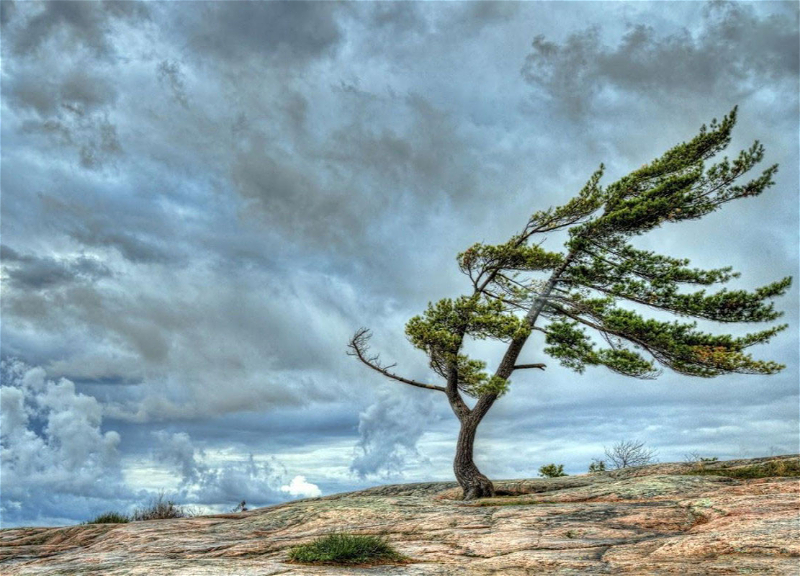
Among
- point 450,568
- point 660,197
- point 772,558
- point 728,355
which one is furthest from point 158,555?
point 660,197

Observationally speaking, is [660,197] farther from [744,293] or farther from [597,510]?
[597,510]

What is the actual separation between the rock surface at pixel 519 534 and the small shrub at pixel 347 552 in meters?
0.52

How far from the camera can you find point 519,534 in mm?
13117

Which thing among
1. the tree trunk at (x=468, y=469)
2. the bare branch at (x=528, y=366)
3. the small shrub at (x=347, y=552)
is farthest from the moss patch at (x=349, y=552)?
the bare branch at (x=528, y=366)

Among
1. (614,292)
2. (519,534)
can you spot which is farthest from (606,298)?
(519,534)

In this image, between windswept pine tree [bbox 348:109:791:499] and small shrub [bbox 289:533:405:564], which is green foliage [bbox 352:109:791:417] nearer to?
windswept pine tree [bbox 348:109:791:499]

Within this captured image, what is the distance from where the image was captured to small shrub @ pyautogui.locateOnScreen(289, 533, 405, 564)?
1139cm

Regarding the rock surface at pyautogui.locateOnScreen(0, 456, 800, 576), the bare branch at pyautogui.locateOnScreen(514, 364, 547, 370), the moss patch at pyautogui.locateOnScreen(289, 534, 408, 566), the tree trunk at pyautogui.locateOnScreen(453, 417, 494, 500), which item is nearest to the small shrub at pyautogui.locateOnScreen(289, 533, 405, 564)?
the moss patch at pyautogui.locateOnScreen(289, 534, 408, 566)

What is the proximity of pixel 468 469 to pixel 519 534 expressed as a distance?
10.9 meters

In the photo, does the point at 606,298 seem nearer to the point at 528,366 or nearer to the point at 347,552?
the point at 528,366

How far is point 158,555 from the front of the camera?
1420 centimetres

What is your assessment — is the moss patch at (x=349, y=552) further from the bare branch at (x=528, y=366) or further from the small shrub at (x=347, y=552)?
the bare branch at (x=528, y=366)

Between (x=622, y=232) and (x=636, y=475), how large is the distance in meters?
9.05

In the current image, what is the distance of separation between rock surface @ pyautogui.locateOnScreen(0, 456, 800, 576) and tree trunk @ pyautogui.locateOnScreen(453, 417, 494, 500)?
1.11m
